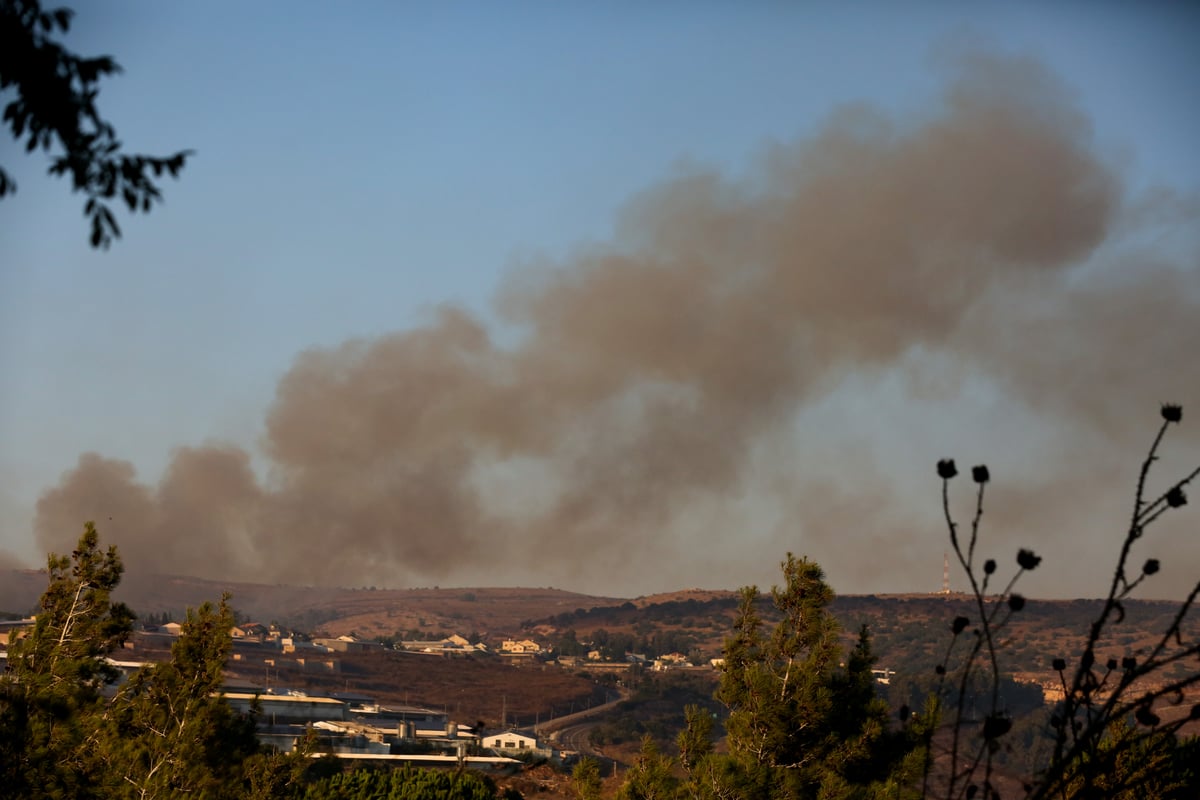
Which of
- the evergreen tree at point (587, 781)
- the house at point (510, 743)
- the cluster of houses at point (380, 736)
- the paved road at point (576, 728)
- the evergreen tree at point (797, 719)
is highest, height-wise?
the evergreen tree at point (797, 719)

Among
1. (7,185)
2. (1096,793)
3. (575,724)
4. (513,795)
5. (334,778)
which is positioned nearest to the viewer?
(7,185)

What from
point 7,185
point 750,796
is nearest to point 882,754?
point 750,796

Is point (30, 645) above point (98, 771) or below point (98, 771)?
above

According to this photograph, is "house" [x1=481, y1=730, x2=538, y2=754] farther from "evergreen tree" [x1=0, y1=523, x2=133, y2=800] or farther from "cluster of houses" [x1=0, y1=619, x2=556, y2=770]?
"evergreen tree" [x1=0, y1=523, x2=133, y2=800]

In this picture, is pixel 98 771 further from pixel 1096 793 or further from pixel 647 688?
pixel 647 688

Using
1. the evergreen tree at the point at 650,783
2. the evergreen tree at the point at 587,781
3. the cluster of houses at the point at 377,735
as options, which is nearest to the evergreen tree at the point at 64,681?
the evergreen tree at the point at 587,781

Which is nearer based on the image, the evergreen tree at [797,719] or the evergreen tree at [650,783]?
the evergreen tree at [797,719]

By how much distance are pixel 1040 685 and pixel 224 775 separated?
6805 inches

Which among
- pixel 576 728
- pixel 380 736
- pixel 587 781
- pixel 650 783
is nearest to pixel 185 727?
pixel 587 781

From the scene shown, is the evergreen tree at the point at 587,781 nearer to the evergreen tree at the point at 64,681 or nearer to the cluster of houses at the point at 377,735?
the evergreen tree at the point at 64,681

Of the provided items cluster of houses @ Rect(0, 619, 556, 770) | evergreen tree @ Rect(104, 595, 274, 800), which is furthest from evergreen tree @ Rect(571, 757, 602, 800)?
cluster of houses @ Rect(0, 619, 556, 770)

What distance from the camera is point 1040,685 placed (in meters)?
179

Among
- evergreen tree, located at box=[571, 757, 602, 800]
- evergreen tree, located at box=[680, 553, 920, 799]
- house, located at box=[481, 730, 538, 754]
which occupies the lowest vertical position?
Answer: house, located at box=[481, 730, 538, 754]

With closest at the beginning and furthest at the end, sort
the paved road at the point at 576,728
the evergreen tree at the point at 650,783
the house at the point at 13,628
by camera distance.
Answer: the evergreen tree at the point at 650,783 < the house at the point at 13,628 < the paved road at the point at 576,728
